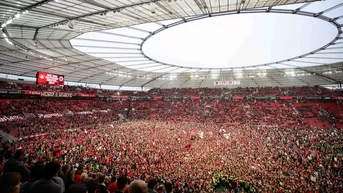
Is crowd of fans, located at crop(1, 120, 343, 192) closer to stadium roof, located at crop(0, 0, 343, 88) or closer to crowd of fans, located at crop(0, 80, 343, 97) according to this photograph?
stadium roof, located at crop(0, 0, 343, 88)

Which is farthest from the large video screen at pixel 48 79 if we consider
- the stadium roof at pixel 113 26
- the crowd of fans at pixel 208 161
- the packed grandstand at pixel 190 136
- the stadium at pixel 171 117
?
the crowd of fans at pixel 208 161

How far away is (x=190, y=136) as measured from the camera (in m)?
22.8

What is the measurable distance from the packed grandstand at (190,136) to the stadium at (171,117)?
141 millimetres

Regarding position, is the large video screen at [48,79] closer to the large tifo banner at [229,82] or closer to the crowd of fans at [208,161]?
the crowd of fans at [208,161]

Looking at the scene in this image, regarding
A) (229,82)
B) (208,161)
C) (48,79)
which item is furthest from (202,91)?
(48,79)

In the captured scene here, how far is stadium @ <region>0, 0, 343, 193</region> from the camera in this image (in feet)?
31.2

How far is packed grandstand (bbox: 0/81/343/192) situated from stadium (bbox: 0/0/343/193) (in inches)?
5.5

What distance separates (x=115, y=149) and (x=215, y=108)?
31.5m

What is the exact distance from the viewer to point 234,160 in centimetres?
1436

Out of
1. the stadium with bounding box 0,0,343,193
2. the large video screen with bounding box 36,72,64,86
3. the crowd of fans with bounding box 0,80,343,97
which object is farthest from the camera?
the crowd of fans with bounding box 0,80,343,97

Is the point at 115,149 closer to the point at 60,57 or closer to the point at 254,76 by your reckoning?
the point at 60,57

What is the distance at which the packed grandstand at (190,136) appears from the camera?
11.2 m

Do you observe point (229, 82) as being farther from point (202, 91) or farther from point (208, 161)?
point (208, 161)

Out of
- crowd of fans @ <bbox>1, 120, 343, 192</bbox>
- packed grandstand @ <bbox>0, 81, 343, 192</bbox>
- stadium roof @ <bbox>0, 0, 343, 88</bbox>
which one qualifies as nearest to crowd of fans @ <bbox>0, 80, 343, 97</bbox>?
packed grandstand @ <bbox>0, 81, 343, 192</bbox>
